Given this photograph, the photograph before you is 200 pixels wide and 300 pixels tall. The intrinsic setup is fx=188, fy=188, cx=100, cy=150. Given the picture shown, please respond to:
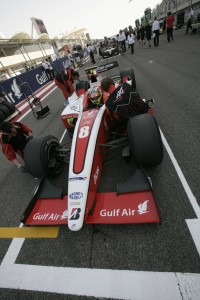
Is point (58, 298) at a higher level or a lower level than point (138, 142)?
lower

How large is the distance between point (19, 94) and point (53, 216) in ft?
31.6

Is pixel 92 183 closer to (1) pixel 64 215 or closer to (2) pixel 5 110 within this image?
(1) pixel 64 215

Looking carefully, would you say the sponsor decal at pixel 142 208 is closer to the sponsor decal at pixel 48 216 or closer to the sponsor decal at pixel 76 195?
the sponsor decal at pixel 76 195

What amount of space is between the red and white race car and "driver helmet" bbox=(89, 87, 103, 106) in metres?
0.97

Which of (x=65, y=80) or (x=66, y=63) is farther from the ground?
(x=65, y=80)

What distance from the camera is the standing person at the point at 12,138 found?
10.9ft

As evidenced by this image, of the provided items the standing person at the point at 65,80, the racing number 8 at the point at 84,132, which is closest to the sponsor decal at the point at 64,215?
the racing number 8 at the point at 84,132

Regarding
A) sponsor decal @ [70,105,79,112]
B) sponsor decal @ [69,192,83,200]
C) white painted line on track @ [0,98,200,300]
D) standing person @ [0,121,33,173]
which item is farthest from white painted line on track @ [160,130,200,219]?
standing person @ [0,121,33,173]

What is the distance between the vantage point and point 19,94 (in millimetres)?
10258

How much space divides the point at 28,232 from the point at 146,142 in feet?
Result: 6.58

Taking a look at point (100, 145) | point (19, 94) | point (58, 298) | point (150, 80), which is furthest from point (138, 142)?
point (19, 94)

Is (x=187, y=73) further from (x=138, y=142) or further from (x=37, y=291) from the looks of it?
(x=37, y=291)

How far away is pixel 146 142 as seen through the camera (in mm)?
2488

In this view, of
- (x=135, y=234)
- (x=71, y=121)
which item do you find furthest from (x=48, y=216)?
(x=71, y=121)
